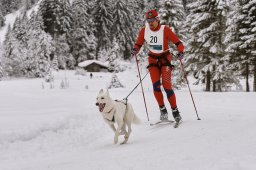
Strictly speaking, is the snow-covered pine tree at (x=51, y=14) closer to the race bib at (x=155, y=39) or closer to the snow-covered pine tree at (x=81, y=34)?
the snow-covered pine tree at (x=81, y=34)

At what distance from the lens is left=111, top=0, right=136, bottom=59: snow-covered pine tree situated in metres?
73.6

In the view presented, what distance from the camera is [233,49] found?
25516mm

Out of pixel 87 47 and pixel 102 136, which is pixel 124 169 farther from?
pixel 87 47

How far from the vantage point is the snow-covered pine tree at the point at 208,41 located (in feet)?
83.5

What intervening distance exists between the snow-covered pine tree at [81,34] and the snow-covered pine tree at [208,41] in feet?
152

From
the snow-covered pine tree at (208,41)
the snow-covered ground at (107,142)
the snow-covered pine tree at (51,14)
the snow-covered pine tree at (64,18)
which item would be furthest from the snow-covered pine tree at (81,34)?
the snow-covered ground at (107,142)

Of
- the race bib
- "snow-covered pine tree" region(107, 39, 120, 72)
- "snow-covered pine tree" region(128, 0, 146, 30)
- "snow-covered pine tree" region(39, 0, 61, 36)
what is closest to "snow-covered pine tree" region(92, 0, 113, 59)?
"snow-covered pine tree" region(107, 39, 120, 72)

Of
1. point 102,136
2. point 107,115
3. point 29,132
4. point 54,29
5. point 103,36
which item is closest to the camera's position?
point 107,115

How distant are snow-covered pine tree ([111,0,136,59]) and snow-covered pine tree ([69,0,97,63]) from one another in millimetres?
5797

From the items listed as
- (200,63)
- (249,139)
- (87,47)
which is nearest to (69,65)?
(87,47)

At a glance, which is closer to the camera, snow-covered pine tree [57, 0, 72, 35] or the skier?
the skier

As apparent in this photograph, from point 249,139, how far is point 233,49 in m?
22.4

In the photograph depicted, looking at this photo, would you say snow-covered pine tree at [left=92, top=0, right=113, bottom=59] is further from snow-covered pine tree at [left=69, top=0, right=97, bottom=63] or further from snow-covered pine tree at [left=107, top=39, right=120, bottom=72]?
snow-covered pine tree at [left=107, top=39, right=120, bottom=72]

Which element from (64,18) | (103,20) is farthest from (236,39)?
(64,18)
